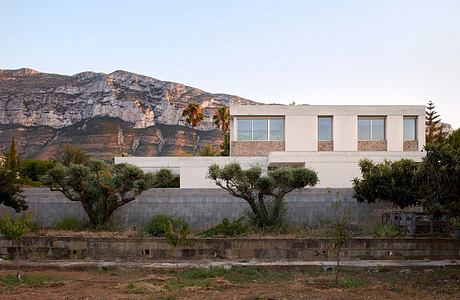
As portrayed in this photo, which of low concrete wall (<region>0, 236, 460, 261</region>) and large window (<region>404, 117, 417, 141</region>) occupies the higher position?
large window (<region>404, 117, 417, 141</region>)

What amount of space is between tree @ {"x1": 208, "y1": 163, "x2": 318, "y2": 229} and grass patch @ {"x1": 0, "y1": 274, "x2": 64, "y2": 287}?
8.02 m

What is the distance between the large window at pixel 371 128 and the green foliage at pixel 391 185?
49.7 feet

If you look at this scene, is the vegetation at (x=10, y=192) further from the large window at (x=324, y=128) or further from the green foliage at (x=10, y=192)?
the large window at (x=324, y=128)

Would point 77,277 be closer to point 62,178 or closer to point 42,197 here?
point 62,178

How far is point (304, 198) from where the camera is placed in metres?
24.2

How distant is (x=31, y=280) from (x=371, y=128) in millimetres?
27713

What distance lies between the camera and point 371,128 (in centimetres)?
3875

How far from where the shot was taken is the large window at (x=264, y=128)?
3866cm

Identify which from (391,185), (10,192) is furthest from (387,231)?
(10,192)

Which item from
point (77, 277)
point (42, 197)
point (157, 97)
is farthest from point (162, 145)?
point (77, 277)

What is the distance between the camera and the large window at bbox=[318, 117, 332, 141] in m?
38.6

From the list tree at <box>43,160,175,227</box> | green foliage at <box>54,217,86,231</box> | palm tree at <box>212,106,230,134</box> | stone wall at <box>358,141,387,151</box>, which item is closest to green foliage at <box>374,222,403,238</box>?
tree at <box>43,160,175,227</box>

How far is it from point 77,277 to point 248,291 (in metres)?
5.19

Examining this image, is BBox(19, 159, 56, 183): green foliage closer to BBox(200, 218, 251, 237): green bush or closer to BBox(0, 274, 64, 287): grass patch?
BBox(200, 218, 251, 237): green bush
